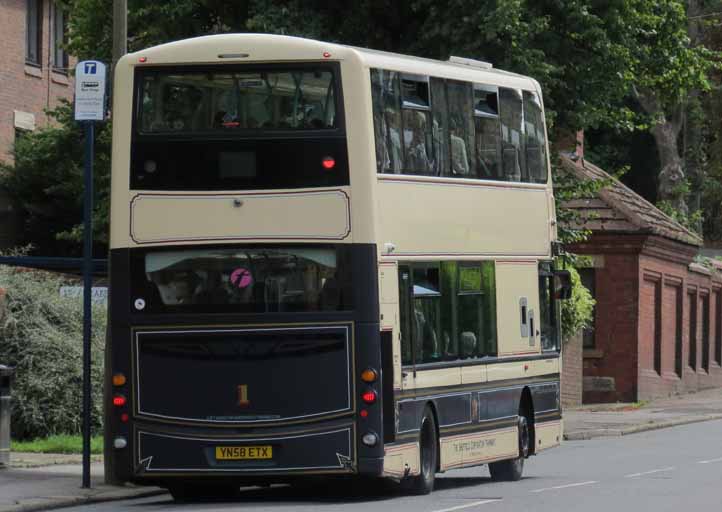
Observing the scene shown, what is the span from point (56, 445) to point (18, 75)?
18.0 m

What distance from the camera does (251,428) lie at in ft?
55.6

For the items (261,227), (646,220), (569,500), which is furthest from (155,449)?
(646,220)

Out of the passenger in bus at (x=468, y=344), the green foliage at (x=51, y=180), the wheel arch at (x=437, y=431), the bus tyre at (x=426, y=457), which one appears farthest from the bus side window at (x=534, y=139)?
the green foliage at (x=51, y=180)

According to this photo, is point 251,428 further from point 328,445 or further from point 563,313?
→ point 563,313

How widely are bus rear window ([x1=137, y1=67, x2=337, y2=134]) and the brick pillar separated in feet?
75.1

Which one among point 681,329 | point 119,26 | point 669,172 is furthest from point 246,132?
point 669,172

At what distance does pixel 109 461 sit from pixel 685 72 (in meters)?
18.5

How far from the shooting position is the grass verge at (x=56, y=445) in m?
23.3

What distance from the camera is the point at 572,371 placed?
132 ft

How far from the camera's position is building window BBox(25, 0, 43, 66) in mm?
40562

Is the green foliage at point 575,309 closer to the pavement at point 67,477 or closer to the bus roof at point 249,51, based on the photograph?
the pavement at point 67,477

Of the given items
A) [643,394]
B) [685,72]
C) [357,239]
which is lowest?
[643,394]

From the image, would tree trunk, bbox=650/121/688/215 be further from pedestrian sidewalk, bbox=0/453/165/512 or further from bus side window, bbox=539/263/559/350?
pedestrian sidewalk, bbox=0/453/165/512

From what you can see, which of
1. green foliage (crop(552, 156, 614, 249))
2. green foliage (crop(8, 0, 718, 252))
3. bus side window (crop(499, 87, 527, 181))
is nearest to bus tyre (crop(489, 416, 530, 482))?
bus side window (crop(499, 87, 527, 181))
